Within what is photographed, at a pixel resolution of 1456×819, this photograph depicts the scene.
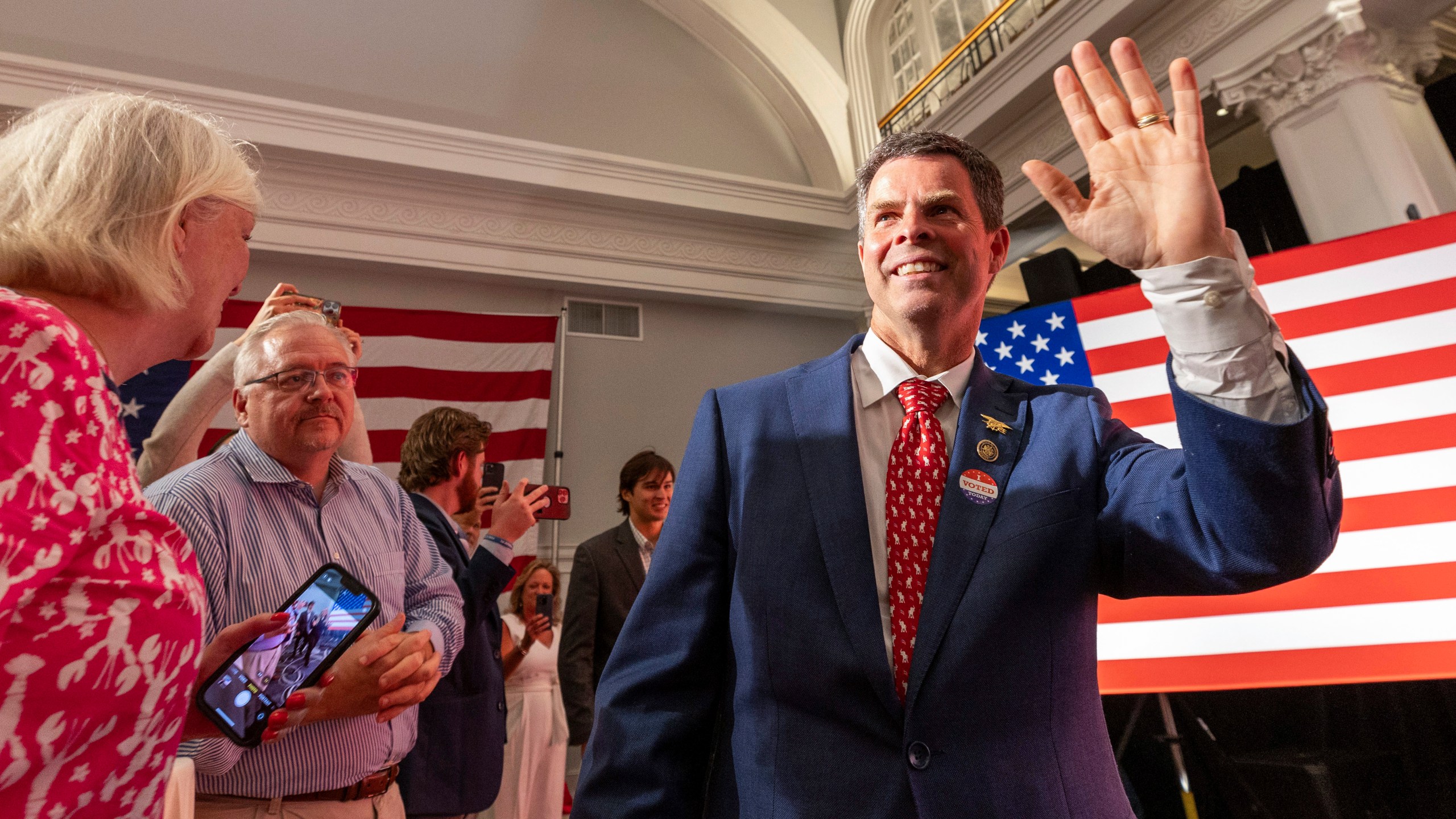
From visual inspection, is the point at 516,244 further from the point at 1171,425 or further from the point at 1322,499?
the point at 1322,499

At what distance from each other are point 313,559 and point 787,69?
6.63m

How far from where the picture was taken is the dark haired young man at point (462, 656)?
6.94 feet

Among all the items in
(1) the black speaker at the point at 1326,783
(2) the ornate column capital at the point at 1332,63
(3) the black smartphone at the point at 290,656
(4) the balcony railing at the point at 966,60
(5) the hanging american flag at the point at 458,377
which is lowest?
(1) the black speaker at the point at 1326,783

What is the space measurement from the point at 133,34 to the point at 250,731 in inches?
244

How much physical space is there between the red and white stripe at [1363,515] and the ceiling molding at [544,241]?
4.12 metres

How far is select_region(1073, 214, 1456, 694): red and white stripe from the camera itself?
2.71 m

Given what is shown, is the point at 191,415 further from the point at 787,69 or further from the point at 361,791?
the point at 787,69

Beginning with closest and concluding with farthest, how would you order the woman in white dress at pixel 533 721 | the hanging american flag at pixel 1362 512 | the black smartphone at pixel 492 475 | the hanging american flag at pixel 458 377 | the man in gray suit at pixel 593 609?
the hanging american flag at pixel 1362 512 → the black smartphone at pixel 492 475 → the man in gray suit at pixel 593 609 → the woman in white dress at pixel 533 721 → the hanging american flag at pixel 458 377

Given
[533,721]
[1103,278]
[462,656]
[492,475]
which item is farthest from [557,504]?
[1103,278]

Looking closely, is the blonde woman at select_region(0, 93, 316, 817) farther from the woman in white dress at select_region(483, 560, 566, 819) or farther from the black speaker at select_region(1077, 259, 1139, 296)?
the black speaker at select_region(1077, 259, 1139, 296)

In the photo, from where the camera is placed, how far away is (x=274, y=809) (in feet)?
4.72

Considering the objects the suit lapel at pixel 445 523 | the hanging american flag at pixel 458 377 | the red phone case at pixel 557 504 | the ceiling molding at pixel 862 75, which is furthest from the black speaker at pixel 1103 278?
the suit lapel at pixel 445 523

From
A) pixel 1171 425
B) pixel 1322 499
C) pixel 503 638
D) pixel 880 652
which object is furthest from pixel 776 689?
pixel 503 638

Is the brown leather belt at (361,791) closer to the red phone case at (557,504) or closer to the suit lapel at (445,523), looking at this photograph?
the suit lapel at (445,523)
